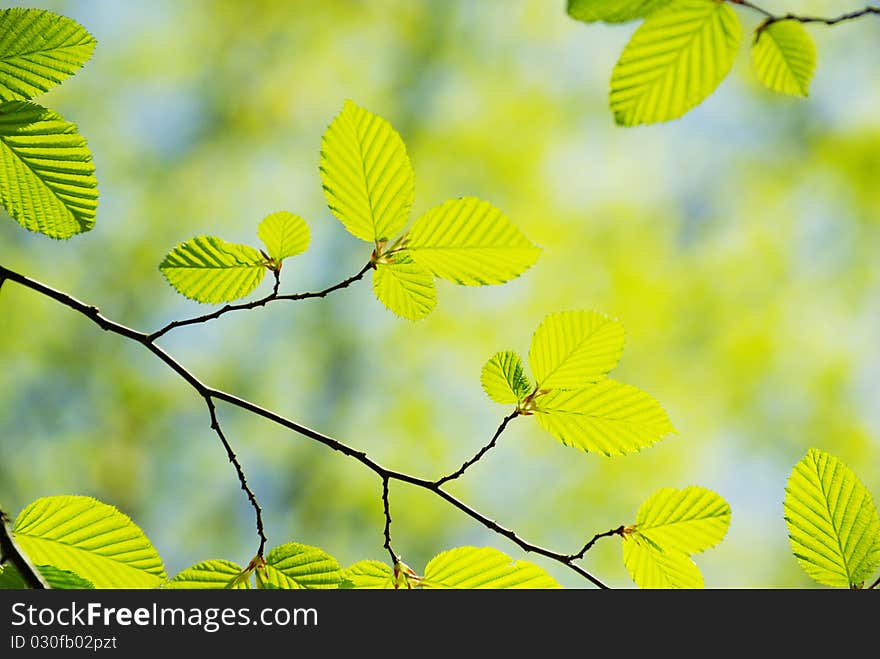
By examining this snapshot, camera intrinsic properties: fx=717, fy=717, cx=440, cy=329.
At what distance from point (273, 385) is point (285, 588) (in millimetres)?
4608

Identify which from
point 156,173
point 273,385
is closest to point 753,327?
point 273,385

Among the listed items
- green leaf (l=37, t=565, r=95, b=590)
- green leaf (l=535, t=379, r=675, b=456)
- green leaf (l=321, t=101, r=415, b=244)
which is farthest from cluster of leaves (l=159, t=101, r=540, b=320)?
green leaf (l=37, t=565, r=95, b=590)

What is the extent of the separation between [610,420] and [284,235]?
340 millimetres

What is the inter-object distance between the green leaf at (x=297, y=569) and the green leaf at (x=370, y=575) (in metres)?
0.02

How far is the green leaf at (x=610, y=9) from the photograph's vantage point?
38 cm

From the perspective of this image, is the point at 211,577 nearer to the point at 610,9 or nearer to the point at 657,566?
the point at 657,566

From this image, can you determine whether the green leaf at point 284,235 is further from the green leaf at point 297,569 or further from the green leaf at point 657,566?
the green leaf at point 657,566

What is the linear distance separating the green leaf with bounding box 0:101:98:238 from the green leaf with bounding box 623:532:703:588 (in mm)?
522

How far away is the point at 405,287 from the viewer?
0.62 meters

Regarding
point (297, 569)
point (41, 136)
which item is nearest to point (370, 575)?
point (297, 569)

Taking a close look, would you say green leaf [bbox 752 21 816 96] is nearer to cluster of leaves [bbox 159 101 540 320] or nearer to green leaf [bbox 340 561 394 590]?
cluster of leaves [bbox 159 101 540 320]

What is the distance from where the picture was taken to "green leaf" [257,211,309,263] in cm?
66

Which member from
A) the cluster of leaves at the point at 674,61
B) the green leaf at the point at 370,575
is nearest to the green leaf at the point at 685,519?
the green leaf at the point at 370,575
